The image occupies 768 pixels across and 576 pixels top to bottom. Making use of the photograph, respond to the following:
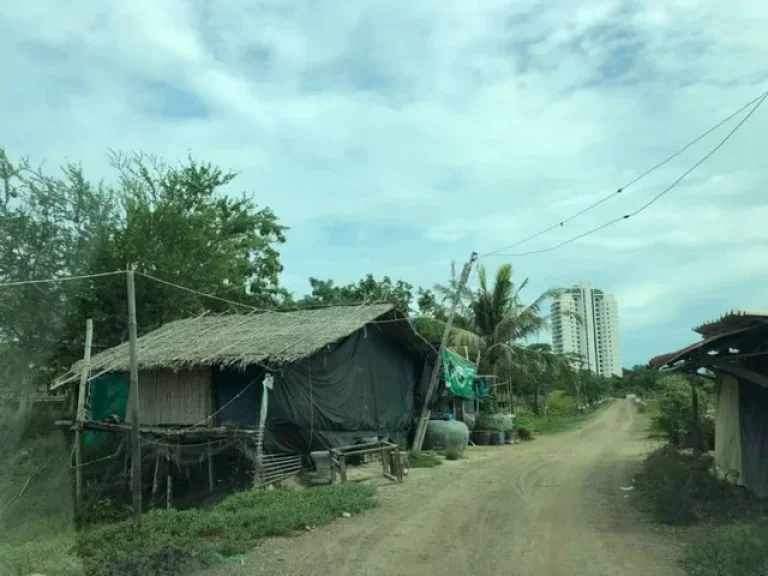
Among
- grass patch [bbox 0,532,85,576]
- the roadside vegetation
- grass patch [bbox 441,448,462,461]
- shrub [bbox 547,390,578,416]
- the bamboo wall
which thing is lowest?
shrub [bbox 547,390,578,416]

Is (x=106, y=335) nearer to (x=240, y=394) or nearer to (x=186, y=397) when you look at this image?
(x=186, y=397)

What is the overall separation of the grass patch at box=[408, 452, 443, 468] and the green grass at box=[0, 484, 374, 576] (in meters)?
6.14

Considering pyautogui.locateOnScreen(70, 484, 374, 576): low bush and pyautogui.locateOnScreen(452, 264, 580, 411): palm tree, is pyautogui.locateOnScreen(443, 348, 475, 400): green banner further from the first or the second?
pyautogui.locateOnScreen(70, 484, 374, 576): low bush

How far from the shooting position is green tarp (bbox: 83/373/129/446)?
1972 cm

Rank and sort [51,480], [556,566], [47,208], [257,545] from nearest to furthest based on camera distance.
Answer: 1. [556,566]
2. [257,545]
3. [51,480]
4. [47,208]

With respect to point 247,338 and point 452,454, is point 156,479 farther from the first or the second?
point 452,454

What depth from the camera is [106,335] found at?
23.9 m

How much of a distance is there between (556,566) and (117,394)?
15.0 metres

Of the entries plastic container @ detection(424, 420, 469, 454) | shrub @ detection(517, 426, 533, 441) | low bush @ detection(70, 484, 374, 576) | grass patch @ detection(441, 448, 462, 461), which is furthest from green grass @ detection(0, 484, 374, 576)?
shrub @ detection(517, 426, 533, 441)

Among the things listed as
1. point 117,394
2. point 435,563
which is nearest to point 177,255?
point 117,394

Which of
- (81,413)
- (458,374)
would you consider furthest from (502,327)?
(81,413)

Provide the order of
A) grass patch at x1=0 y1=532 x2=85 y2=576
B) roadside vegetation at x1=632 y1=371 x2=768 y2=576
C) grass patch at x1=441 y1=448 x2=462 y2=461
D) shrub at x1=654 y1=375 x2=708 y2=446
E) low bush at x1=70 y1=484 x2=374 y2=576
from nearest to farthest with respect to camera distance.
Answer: roadside vegetation at x1=632 y1=371 x2=768 y2=576, grass patch at x1=0 y1=532 x2=85 y2=576, low bush at x1=70 y1=484 x2=374 y2=576, shrub at x1=654 y1=375 x2=708 y2=446, grass patch at x1=441 y1=448 x2=462 y2=461

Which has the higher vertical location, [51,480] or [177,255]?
[177,255]

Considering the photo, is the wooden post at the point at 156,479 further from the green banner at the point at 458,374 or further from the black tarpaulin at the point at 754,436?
the black tarpaulin at the point at 754,436
